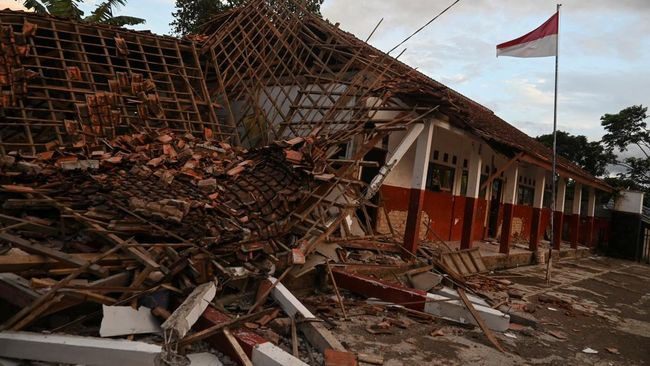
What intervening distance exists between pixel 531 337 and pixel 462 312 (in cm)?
98

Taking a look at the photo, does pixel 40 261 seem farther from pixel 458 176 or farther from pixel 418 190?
pixel 458 176

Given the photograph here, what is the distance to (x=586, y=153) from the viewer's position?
3133 centimetres

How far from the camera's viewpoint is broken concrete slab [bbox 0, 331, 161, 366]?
3732mm

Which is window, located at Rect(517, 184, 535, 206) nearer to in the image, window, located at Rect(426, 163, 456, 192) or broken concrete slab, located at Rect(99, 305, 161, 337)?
window, located at Rect(426, 163, 456, 192)

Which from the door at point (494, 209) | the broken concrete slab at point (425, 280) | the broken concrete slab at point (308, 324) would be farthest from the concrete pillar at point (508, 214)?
the broken concrete slab at point (308, 324)

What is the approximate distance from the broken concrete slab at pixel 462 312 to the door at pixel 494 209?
11.3 meters

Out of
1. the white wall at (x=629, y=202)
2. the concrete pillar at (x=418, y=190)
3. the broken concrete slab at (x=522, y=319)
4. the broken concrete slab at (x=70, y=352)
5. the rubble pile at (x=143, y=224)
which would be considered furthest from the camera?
the white wall at (x=629, y=202)

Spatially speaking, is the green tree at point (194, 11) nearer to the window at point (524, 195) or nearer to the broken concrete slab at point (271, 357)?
the window at point (524, 195)

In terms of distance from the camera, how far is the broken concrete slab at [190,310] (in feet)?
13.4

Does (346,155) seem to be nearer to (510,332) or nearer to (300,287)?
(300,287)

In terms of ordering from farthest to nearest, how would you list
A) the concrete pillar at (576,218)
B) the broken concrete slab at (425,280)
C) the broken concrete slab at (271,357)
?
the concrete pillar at (576,218) < the broken concrete slab at (425,280) < the broken concrete slab at (271,357)

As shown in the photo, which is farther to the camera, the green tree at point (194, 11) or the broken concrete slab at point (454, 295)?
the green tree at point (194, 11)

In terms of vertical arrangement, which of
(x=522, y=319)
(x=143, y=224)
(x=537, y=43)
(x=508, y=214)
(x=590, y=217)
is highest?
(x=537, y=43)


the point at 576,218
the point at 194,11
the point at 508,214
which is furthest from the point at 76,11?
the point at 576,218
